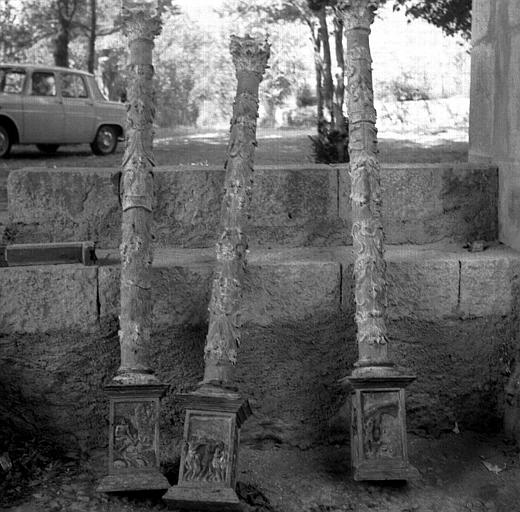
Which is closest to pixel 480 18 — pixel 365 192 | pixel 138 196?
pixel 365 192

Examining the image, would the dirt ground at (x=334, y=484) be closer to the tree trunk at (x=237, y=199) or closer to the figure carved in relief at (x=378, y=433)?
the figure carved in relief at (x=378, y=433)

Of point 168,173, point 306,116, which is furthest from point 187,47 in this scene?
point 168,173

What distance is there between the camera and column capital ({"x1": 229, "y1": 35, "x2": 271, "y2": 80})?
153 inches

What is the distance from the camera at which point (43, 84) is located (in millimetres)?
12453

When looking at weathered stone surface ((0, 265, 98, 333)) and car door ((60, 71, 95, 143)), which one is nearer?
weathered stone surface ((0, 265, 98, 333))

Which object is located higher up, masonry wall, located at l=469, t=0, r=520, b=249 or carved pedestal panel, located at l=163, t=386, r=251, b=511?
masonry wall, located at l=469, t=0, r=520, b=249

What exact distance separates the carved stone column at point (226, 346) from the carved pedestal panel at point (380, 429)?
478 millimetres

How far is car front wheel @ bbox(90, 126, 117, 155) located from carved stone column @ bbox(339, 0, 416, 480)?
974 centimetres

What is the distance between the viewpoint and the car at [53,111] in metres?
12.0

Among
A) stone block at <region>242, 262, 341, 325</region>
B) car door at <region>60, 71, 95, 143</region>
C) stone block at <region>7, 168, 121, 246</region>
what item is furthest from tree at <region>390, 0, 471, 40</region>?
stone block at <region>7, 168, 121, 246</region>

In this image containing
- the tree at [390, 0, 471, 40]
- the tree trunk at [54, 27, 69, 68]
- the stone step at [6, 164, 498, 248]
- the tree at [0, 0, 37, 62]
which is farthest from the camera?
the tree at [0, 0, 37, 62]

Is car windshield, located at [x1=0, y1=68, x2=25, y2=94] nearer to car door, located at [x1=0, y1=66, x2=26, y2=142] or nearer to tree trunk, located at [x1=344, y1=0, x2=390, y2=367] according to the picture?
car door, located at [x1=0, y1=66, x2=26, y2=142]

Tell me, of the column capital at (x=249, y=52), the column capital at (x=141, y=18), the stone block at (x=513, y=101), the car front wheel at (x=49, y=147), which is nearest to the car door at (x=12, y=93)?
the car front wheel at (x=49, y=147)

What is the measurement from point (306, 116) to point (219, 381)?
60.9ft
